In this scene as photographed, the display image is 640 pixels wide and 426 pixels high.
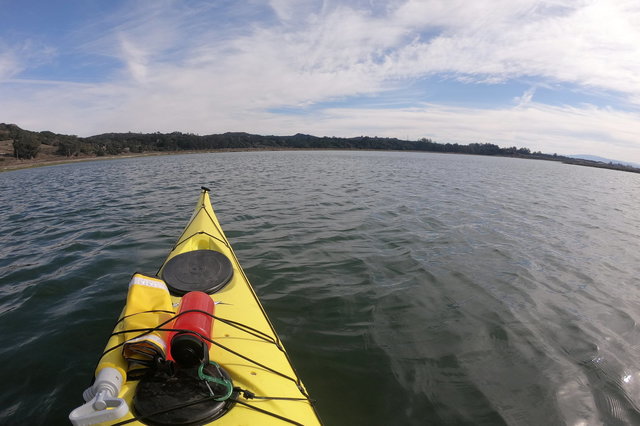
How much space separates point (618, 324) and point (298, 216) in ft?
32.1

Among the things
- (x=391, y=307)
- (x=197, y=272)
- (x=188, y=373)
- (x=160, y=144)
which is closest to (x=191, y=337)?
(x=188, y=373)

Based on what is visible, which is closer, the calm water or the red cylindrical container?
the red cylindrical container

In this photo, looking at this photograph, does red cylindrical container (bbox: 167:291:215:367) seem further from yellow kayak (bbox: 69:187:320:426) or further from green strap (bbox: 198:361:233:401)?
green strap (bbox: 198:361:233:401)

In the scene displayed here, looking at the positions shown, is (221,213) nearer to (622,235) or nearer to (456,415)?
(456,415)

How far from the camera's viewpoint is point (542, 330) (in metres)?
5.42

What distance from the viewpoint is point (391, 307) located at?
6012 mm

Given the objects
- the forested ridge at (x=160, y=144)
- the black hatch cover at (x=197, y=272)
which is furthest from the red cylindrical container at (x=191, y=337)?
the forested ridge at (x=160, y=144)

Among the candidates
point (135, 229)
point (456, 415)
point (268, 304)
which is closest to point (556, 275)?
point (456, 415)

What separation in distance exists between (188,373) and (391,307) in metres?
4.24

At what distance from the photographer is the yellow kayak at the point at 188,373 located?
2.43m

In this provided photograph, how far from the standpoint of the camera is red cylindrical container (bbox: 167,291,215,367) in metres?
2.72

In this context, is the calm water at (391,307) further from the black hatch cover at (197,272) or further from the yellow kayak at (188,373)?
the black hatch cover at (197,272)

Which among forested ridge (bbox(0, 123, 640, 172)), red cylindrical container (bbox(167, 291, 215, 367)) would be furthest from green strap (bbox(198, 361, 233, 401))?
forested ridge (bbox(0, 123, 640, 172))

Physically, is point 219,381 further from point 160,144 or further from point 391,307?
point 160,144
